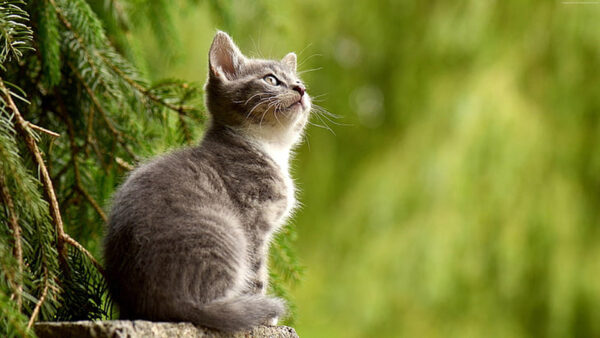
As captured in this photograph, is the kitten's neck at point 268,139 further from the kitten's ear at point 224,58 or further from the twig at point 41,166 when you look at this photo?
the twig at point 41,166

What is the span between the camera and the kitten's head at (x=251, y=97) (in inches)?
64.9

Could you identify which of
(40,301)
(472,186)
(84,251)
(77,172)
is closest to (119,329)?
(40,301)

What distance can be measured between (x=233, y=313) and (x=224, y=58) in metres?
0.76

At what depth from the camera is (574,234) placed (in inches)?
132

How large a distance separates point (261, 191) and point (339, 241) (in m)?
2.37

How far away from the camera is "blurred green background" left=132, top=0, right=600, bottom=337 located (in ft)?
10.9

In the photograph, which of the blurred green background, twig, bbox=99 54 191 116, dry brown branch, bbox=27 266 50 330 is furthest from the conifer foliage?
the blurred green background

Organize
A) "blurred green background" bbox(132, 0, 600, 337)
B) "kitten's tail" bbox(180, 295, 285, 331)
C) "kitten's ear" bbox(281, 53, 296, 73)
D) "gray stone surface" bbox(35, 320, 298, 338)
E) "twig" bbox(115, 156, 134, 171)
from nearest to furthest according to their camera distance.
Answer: "gray stone surface" bbox(35, 320, 298, 338), "kitten's tail" bbox(180, 295, 285, 331), "twig" bbox(115, 156, 134, 171), "kitten's ear" bbox(281, 53, 296, 73), "blurred green background" bbox(132, 0, 600, 337)

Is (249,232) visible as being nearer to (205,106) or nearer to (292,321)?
(292,321)

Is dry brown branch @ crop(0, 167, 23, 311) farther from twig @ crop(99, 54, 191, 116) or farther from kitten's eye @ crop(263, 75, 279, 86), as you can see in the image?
kitten's eye @ crop(263, 75, 279, 86)

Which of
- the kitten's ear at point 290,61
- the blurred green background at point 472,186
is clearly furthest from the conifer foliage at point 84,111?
the blurred green background at point 472,186

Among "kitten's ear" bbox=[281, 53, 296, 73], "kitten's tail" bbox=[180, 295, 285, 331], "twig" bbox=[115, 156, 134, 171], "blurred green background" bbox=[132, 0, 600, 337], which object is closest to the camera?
"kitten's tail" bbox=[180, 295, 285, 331]

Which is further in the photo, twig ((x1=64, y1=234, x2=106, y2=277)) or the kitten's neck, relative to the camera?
the kitten's neck

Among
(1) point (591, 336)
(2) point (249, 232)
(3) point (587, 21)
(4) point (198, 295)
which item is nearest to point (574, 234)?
(1) point (591, 336)
